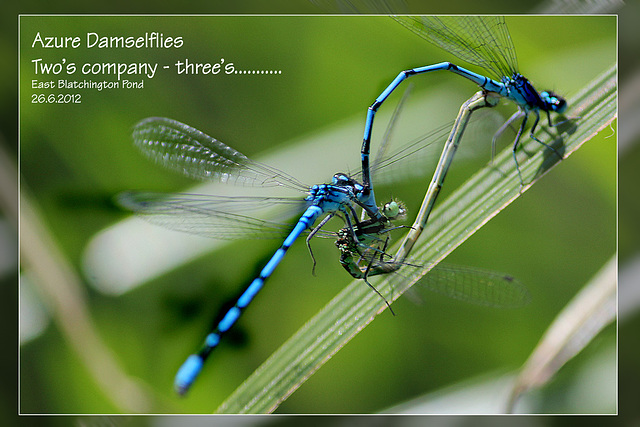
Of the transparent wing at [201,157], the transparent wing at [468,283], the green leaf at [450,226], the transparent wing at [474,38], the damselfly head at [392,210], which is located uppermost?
the transparent wing at [201,157]

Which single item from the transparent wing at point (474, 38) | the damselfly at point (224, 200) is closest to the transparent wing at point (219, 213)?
the damselfly at point (224, 200)

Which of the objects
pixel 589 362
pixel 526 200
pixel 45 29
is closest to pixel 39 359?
pixel 45 29

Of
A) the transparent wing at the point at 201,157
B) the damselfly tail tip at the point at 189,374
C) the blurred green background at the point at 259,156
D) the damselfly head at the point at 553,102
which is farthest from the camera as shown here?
the blurred green background at the point at 259,156

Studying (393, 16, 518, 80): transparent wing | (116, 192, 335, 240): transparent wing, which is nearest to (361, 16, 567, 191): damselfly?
(393, 16, 518, 80): transparent wing

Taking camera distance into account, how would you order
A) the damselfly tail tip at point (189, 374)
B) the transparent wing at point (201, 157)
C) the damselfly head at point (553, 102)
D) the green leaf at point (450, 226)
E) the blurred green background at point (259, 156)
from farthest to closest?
the blurred green background at point (259, 156)
the transparent wing at point (201, 157)
the damselfly head at point (553, 102)
the green leaf at point (450, 226)
the damselfly tail tip at point (189, 374)

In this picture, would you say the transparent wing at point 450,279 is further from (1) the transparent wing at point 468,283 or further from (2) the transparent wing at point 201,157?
(2) the transparent wing at point 201,157

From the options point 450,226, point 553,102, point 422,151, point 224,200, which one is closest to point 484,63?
point 553,102

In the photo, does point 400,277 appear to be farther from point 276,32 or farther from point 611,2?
point 611,2
